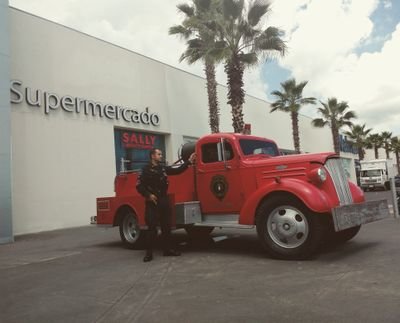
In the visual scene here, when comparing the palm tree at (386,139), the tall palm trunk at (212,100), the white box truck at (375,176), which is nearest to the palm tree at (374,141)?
the palm tree at (386,139)

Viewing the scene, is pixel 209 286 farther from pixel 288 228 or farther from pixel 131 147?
pixel 131 147

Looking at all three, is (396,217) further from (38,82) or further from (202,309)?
(38,82)

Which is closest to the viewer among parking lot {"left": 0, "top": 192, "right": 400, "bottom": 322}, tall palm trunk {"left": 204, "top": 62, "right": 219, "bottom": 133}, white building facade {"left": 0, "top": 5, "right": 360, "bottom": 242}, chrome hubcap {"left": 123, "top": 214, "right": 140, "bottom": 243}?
parking lot {"left": 0, "top": 192, "right": 400, "bottom": 322}

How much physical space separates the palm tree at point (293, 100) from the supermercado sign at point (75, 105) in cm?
1395

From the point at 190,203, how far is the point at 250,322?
381 centimetres

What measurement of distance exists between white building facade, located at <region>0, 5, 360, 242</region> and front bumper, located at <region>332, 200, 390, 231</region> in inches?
329

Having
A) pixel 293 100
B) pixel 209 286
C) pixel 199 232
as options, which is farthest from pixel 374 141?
pixel 209 286

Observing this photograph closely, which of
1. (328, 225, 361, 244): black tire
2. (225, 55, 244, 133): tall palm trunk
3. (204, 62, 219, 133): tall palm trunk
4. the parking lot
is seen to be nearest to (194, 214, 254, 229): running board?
the parking lot

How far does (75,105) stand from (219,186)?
384 inches

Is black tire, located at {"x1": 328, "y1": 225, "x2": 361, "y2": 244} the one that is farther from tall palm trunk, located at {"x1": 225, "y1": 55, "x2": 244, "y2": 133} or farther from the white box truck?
the white box truck

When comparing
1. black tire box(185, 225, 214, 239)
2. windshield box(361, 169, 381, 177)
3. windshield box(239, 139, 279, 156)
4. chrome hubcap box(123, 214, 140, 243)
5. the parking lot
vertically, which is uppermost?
windshield box(361, 169, 381, 177)

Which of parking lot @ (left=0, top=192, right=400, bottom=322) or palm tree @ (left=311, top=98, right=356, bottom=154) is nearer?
parking lot @ (left=0, top=192, right=400, bottom=322)

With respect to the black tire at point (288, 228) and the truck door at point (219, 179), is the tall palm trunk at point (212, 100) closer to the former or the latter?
the truck door at point (219, 179)

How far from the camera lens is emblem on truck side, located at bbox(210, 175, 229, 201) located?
23.1ft
